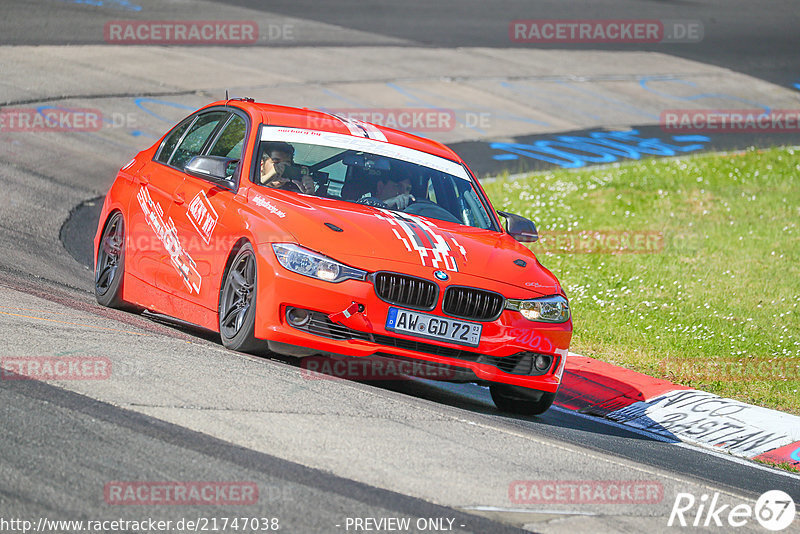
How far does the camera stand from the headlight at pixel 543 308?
728 cm

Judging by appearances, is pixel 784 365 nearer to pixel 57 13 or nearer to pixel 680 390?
pixel 680 390

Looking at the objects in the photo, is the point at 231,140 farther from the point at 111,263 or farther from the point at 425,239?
the point at 425,239

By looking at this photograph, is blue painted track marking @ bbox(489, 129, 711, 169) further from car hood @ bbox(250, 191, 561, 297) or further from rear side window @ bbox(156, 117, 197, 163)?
car hood @ bbox(250, 191, 561, 297)

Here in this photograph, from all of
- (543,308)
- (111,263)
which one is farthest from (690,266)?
(111,263)

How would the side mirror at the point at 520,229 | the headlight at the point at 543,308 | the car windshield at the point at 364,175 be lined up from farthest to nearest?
the side mirror at the point at 520,229, the car windshield at the point at 364,175, the headlight at the point at 543,308

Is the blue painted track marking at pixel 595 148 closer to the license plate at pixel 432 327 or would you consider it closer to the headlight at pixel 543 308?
the headlight at pixel 543 308

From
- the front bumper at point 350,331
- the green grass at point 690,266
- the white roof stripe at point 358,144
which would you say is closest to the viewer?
the front bumper at point 350,331

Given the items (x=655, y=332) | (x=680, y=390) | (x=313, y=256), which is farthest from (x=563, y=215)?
(x=313, y=256)

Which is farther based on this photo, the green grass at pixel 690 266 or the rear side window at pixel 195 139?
the green grass at pixel 690 266

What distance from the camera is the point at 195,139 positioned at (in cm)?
900

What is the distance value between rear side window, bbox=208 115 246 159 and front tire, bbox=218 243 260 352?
1.21m

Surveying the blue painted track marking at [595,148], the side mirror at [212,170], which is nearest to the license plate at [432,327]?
the side mirror at [212,170]

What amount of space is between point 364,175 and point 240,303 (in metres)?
1.46

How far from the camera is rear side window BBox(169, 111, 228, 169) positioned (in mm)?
8906
